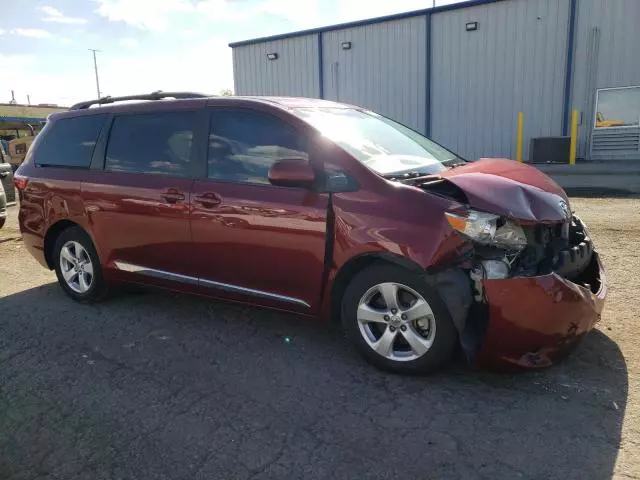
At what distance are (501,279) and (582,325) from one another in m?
0.60

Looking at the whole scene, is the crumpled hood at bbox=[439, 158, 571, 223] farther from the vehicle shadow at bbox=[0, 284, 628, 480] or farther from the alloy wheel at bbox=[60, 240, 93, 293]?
the alloy wheel at bbox=[60, 240, 93, 293]

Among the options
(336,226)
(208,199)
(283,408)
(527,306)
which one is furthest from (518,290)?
(208,199)

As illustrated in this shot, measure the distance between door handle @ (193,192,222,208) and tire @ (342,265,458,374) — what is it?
1167mm

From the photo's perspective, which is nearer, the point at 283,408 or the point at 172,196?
the point at 283,408

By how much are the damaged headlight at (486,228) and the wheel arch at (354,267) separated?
33cm

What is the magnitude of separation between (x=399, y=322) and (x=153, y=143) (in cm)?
249

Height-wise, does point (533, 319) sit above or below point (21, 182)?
below

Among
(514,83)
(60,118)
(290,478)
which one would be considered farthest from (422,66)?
Answer: (290,478)

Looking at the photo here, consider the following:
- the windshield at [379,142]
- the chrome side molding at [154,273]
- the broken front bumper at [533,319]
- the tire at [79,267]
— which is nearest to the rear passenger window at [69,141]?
the tire at [79,267]

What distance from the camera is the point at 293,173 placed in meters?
3.33

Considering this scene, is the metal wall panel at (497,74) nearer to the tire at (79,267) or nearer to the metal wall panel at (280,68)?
the metal wall panel at (280,68)

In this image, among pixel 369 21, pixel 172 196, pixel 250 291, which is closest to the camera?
pixel 250 291

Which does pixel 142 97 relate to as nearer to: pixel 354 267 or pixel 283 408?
pixel 354 267

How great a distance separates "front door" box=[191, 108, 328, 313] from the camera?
11.4ft
